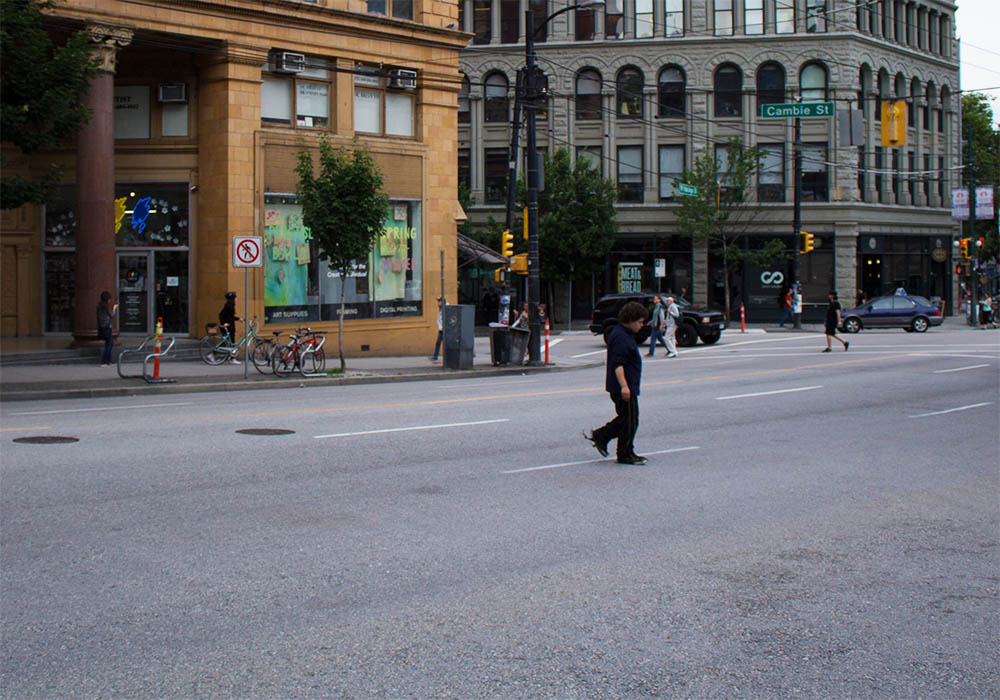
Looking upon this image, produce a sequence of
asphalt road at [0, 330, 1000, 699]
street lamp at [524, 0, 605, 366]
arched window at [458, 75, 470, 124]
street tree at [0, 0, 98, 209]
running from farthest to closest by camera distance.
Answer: arched window at [458, 75, 470, 124] → street lamp at [524, 0, 605, 366] → street tree at [0, 0, 98, 209] → asphalt road at [0, 330, 1000, 699]

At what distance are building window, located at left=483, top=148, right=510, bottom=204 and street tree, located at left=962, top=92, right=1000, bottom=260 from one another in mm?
39016

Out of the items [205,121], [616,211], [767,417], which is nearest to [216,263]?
[205,121]

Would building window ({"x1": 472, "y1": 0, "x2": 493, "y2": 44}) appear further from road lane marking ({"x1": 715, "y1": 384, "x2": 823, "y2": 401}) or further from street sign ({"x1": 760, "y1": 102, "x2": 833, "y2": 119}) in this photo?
road lane marking ({"x1": 715, "y1": 384, "x2": 823, "y2": 401})

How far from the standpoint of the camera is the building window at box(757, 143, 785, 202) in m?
50.2

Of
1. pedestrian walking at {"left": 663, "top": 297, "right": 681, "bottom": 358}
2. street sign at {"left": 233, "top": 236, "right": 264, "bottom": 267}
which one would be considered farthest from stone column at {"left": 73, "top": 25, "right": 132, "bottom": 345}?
pedestrian walking at {"left": 663, "top": 297, "right": 681, "bottom": 358}

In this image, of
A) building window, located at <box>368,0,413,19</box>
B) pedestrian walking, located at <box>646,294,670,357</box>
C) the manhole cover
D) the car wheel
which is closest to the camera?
the manhole cover

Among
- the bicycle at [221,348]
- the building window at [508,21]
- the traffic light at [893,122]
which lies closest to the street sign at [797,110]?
the traffic light at [893,122]

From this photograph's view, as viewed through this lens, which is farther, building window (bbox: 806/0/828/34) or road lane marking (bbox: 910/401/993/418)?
building window (bbox: 806/0/828/34)

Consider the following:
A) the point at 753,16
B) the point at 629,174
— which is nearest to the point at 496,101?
the point at 629,174

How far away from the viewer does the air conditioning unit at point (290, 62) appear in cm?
2644

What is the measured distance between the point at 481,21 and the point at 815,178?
59.6 ft

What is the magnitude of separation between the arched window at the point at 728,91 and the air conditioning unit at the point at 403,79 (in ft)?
82.4

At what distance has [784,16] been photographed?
5000 cm

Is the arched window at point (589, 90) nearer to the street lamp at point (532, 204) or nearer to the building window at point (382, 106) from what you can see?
the building window at point (382, 106)
